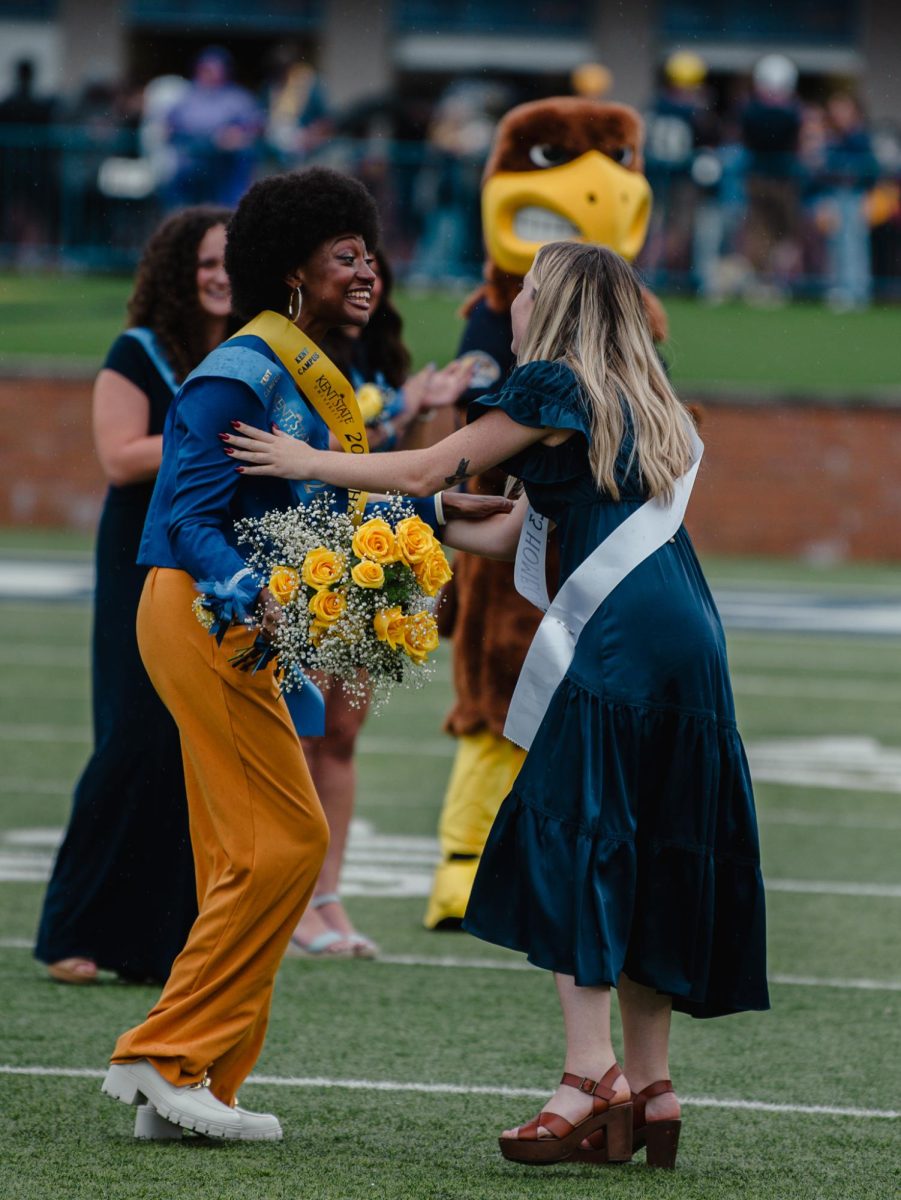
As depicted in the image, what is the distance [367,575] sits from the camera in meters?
4.29

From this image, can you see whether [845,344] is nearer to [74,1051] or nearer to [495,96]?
[495,96]

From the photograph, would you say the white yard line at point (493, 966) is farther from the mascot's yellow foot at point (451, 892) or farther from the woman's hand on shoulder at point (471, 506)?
the woman's hand on shoulder at point (471, 506)

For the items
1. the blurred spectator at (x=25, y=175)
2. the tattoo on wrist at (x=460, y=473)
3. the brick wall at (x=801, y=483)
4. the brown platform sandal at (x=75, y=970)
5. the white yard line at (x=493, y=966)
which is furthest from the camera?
the blurred spectator at (x=25, y=175)

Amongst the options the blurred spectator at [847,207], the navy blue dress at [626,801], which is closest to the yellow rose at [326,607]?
the navy blue dress at [626,801]

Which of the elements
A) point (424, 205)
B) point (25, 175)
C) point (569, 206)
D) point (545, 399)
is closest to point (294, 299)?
point (545, 399)

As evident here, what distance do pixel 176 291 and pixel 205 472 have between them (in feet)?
5.73

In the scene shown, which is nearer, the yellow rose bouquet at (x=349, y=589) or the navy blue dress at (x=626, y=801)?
the yellow rose bouquet at (x=349, y=589)

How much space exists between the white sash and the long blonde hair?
0.05 metres

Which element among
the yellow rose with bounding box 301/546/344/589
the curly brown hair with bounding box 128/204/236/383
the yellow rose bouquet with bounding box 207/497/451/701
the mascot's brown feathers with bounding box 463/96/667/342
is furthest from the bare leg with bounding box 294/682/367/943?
the yellow rose with bounding box 301/546/344/589

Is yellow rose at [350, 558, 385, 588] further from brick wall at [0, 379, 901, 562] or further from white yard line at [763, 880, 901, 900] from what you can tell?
brick wall at [0, 379, 901, 562]

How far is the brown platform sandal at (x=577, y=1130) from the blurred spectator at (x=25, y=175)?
18438 mm

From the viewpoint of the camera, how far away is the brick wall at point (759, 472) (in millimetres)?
18781

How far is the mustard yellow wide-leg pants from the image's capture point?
4488 millimetres

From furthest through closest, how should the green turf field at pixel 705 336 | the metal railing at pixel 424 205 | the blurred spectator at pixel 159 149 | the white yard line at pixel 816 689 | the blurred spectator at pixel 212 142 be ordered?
1. the metal railing at pixel 424 205
2. the blurred spectator at pixel 159 149
3. the blurred spectator at pixel 212 142
4. the green turf field at pixel 705 336
5. the white yard line at pixel 816 689
